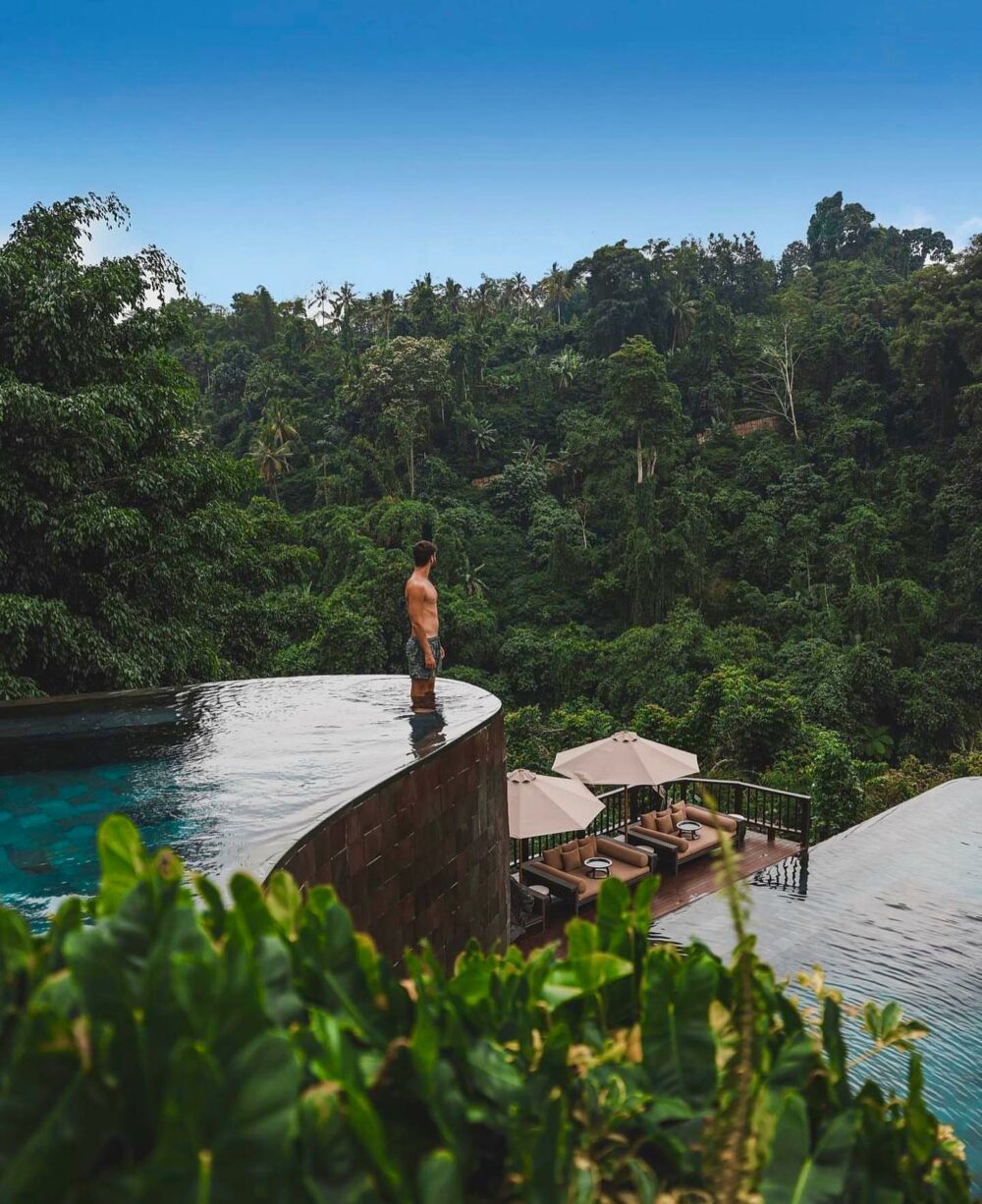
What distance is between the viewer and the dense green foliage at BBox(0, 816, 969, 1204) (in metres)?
0.87

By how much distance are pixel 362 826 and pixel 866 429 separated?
97.3ft

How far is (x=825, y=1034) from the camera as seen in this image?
4.30 feet

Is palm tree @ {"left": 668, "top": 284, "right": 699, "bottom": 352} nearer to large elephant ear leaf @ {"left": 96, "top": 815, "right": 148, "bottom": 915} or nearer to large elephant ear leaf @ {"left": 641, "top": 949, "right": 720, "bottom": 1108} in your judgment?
large elephant ear leaf @ {"left": 641, "top": 949, "right": 720, "bottom": 1108}

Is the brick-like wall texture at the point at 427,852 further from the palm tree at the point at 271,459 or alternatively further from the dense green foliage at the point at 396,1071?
the palm tree at the point at 271,459

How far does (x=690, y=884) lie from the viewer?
9.32 m

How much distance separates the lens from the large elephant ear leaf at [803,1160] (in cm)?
109

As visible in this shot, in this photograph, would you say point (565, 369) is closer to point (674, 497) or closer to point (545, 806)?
point (674, 497)

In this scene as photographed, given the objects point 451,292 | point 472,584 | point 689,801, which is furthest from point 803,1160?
point 451,292

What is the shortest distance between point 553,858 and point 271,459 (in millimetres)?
27069

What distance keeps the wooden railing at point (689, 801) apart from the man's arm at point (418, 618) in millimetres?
3716

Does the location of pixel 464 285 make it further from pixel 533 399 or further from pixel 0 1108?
pixel 0 1108

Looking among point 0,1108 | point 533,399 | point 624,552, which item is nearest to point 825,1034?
point 0,1108

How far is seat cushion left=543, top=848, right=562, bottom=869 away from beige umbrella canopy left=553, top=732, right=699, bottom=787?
5.24 ft

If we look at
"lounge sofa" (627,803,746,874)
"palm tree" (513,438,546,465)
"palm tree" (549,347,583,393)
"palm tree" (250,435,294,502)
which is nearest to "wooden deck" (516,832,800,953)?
"lounge sofa" (627,803,746,874)
